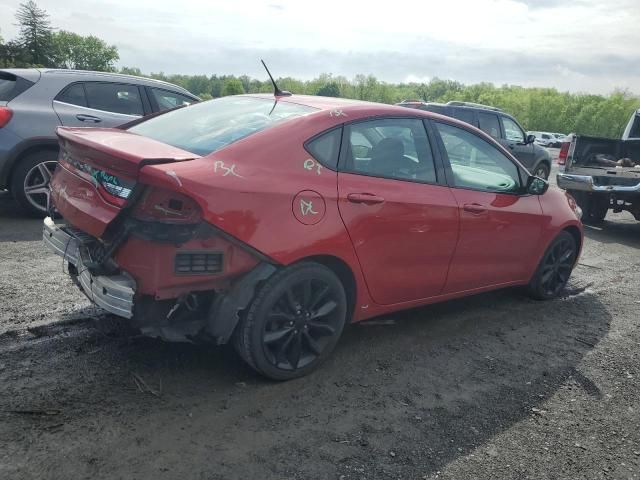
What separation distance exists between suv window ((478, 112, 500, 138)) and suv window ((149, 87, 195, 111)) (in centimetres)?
697

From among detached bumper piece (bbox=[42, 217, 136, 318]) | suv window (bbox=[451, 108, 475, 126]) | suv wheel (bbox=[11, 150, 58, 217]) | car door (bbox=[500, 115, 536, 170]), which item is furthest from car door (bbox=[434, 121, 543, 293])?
car door (bbox=[500, 115, 536, 170])

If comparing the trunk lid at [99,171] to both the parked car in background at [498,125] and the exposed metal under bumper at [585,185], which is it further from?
the parked car in background at [498,125]

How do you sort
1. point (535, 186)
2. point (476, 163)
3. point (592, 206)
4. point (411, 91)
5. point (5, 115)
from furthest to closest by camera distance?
1. point (411, 91)
2. point (592, 206)
3. point (5, 115)
4. point (535, 186)
5. point (476, 163)

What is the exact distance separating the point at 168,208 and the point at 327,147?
3.57 feet

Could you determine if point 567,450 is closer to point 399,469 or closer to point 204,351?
point 399,469

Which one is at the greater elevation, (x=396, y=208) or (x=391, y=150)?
(x=391, y=150)

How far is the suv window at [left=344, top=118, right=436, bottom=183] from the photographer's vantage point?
3.63m

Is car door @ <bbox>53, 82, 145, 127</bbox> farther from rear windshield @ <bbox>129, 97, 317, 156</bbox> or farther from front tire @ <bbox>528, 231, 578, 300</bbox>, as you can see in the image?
front tire @ <bbox>528, 231, 578, 300</bbox>

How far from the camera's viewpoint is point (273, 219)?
3.12 metres

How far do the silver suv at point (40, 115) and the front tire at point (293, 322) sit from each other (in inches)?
151

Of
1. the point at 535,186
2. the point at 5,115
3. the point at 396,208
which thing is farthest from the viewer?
the point at 5,115

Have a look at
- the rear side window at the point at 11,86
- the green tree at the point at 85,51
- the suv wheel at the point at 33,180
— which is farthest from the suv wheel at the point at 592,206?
the green tree at the point at 85,51

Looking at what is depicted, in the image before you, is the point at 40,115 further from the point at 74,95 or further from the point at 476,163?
the point at 476,163

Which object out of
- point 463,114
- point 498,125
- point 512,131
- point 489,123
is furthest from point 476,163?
point 512,131
